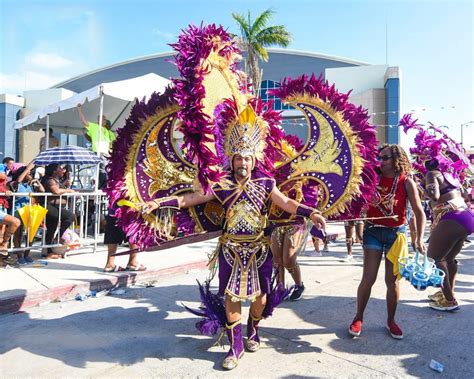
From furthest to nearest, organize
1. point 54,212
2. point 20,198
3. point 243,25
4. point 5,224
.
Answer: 1. point 243,25
2. point 54,212
3. point 20,198
4. point 5,224

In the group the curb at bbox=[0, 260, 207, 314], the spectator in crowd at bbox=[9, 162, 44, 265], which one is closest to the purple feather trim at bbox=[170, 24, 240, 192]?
the curb at bbox=[0, 260, 207, 314]

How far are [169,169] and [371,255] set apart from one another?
2.06 metres

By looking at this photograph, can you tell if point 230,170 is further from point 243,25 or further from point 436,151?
point 243,25

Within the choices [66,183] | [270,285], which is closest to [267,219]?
[270,285]

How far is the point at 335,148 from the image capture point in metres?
3.49

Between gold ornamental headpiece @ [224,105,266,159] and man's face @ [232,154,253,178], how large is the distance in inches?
1.3

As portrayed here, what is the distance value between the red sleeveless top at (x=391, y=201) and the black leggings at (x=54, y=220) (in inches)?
209

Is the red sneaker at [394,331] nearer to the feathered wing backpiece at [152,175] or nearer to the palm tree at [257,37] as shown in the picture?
the feathered wing backpiece at [152,175]

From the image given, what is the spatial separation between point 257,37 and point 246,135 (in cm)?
1561

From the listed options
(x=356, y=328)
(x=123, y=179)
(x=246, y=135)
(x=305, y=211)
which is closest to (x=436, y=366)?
(x=356, y=328)

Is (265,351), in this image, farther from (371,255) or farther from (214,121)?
(214,121)

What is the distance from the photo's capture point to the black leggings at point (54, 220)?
6680 mm

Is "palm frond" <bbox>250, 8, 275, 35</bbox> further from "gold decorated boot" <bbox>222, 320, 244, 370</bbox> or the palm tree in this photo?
"gold decorated boot" <bbox>222, 320, 244, 370</bbox>

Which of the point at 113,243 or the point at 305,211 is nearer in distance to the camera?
the point at 305,211
